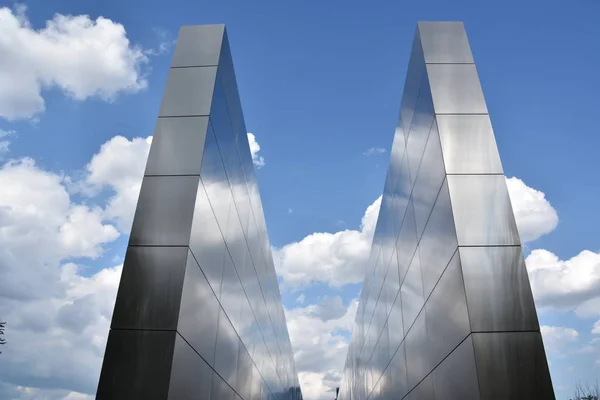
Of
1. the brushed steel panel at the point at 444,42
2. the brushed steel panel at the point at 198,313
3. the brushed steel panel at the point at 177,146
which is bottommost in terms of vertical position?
the brushed steel panel at the point at 198,313

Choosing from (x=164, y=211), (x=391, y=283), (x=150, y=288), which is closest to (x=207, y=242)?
(x=164, y=211)

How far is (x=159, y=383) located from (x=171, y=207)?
3.41 meters

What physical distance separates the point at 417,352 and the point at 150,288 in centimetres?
789

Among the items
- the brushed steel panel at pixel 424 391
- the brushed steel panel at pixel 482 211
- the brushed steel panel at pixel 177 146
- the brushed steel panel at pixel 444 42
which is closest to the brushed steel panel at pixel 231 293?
the brushed steel panel at pixel 177 146

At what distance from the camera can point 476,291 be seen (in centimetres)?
909

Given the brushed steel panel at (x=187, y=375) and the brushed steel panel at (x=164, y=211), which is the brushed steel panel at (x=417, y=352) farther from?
the brushed steel panel at (x=164, y=211)

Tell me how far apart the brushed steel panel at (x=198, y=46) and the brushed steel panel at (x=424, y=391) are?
948cm

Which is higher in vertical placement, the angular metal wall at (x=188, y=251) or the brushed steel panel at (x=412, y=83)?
the brushed steel panel at (x=412, y=83)

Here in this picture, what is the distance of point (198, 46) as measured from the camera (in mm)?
12492

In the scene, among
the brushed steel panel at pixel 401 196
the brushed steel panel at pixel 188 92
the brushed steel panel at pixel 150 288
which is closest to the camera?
the brushed steel panel at pixel 150 288

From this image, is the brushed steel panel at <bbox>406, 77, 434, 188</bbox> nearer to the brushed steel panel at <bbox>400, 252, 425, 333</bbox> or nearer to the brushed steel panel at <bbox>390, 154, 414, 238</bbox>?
the brushed steel panel at <bbox>390, 154, 414, 238</bbox>

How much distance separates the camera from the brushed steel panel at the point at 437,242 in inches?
397

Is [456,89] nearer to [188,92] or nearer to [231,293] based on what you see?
[188,92]

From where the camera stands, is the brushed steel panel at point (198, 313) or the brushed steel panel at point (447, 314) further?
the brushed steel panel at point (198, 313)
